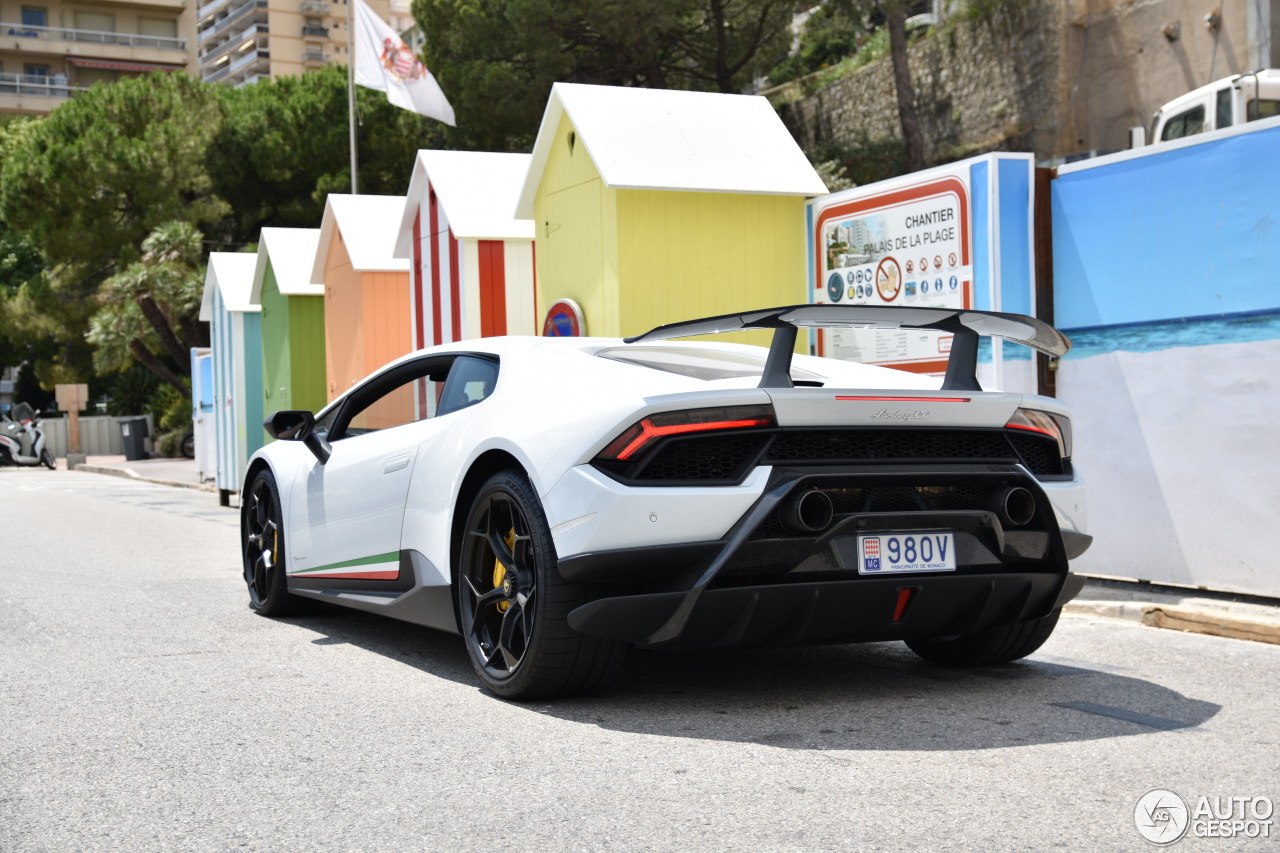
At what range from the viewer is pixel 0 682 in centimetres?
543

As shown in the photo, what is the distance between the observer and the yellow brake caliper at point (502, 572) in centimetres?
482

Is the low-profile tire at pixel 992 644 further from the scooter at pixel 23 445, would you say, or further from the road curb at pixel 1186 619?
the scooter at pixel 23 445

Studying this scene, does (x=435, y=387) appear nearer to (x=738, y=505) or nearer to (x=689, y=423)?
(x=689, y=423)

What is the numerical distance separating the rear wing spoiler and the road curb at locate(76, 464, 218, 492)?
17.4 meters

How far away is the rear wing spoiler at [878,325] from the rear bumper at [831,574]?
364 mm

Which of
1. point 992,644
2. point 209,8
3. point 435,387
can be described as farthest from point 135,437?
point 209,8

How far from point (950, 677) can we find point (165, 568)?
6370mm

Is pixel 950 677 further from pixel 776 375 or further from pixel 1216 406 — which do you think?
pixel 1216 406

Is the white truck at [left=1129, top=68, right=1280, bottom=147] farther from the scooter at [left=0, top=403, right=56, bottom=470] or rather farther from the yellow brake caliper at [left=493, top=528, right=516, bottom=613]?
the scooter at [left=0, top=403, right=56, bottom=470]

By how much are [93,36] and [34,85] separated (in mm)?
4483

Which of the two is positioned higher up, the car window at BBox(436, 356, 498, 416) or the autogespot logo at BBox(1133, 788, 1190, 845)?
the car window at BBox(436, 356, 498, 416)

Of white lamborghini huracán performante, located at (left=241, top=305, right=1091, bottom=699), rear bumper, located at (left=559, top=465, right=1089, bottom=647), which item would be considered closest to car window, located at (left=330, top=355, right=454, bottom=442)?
white lamborghini huracán performante, located at (left=241, top=305, right=1091, bottom=699)

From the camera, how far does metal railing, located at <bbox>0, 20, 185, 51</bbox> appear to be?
78688 millimetres

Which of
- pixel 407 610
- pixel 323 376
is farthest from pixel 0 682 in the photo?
pixel 323 376
